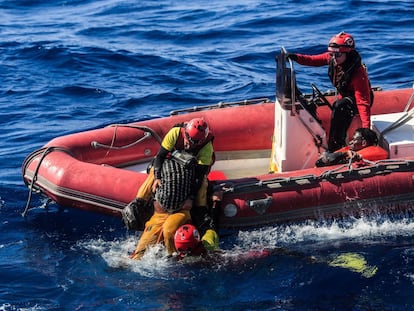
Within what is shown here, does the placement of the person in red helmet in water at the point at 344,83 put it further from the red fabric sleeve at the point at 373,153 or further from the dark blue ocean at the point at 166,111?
the dark blue ocean at the point at 166,111

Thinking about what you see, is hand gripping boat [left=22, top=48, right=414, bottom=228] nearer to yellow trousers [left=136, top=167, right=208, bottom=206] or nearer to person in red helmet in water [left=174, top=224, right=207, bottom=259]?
yellow trousers [left=136, top=167, right=208, bottom=206]

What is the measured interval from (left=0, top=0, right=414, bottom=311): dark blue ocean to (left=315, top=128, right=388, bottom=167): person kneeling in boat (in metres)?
0.66

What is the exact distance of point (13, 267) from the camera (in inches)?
316

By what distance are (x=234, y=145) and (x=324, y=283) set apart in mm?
2810

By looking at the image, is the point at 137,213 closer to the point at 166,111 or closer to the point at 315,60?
the point at 315,60

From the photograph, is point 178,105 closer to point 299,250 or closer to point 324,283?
point 299,250

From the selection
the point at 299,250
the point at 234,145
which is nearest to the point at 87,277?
the point at 299,250

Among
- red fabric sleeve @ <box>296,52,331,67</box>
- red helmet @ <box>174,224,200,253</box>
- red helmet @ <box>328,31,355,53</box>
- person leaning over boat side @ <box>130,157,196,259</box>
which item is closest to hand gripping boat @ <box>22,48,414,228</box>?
red fabric sleeve @ <box>296,52,331,67</box>

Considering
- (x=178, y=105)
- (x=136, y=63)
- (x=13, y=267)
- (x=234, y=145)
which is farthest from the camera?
(x=136, y=63)

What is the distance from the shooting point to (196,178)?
8.30 meters

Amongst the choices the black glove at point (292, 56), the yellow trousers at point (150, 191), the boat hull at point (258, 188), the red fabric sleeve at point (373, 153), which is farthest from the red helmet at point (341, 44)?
the yellow trousers at point (150, 191)

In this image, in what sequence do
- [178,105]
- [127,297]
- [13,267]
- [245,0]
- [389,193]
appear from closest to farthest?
[127,297]
[13,267]
[389,193]
[178,105]
[245,0]

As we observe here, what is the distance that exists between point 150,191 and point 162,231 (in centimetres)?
50

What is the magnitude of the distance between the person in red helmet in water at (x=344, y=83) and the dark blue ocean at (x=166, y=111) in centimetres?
113
